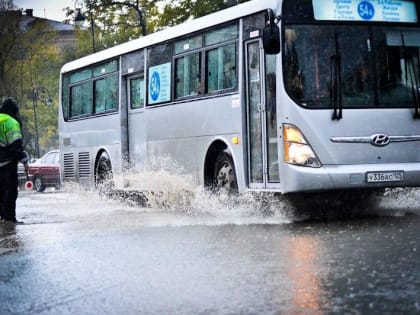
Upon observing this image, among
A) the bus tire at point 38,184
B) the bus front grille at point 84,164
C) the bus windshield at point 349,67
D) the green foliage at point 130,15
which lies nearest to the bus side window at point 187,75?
the bus windshield at point 349,67

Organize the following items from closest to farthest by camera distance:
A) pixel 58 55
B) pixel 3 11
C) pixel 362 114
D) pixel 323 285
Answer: pixel 323 285
pixel 362 114
pixel 3 11
pixel 58 55

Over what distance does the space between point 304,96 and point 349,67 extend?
0.74 m

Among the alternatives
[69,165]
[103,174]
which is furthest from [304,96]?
[69,165]

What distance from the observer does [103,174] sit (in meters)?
19.7

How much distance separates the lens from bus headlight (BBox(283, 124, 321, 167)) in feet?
38.9

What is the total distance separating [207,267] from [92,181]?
12398mm

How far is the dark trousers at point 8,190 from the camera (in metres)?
14.5

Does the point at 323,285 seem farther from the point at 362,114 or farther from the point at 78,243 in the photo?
the point at 362,114

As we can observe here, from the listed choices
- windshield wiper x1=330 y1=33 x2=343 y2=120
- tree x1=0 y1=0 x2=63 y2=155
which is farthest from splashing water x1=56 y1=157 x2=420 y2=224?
tree x1=0 y1=0 x2=63 y2=155

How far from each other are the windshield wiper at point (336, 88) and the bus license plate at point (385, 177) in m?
0.87

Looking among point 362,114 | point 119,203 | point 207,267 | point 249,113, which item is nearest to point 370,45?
point 362,114

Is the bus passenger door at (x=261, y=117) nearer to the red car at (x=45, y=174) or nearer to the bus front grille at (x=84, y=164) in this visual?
the bus front grille at (x=84, y=164)

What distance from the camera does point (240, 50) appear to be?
44.4ft

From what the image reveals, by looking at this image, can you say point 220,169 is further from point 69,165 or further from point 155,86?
point 69,165
